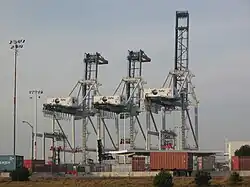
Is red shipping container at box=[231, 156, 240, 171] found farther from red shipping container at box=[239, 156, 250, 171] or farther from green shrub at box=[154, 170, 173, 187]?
green shrub at box=[154, 170, 173, 187]

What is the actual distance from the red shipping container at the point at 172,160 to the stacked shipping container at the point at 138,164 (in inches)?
318

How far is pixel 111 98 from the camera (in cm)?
13138

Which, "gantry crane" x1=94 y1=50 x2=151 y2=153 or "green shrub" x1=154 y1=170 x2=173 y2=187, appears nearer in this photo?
"green shrub" x1=154 y1=170 x2=173 y2=187

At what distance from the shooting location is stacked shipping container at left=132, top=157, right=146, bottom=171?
99.1 meters

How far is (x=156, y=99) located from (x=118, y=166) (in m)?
22.6

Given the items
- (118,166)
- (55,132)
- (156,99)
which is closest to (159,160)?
(118,166)

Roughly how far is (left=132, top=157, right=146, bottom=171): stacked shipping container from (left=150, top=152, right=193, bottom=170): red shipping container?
809cm

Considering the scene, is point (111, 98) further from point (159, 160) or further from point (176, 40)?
point (159, 160)

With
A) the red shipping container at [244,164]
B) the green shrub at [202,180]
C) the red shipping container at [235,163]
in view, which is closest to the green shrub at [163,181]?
the green shrub at [202,180]

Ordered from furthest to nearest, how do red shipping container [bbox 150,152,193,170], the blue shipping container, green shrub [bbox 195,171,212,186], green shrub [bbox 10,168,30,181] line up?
the blue shipping container
red shipping container [bbox 150,152,193,170]
green shrub [bbox 10,168,30,181]
green shrub [bbox 195,171,212,186]

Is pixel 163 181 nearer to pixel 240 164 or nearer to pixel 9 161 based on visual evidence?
pixel 9 161

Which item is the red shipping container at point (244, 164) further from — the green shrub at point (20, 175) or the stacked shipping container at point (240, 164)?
the green shrub at point (20, 175)

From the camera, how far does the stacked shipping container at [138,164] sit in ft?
325

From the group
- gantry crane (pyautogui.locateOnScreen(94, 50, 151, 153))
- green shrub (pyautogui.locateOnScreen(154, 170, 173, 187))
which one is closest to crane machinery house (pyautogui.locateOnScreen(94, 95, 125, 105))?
gantry crane (pyautogui.locateOnScreen(94, 50, 151, 153))
